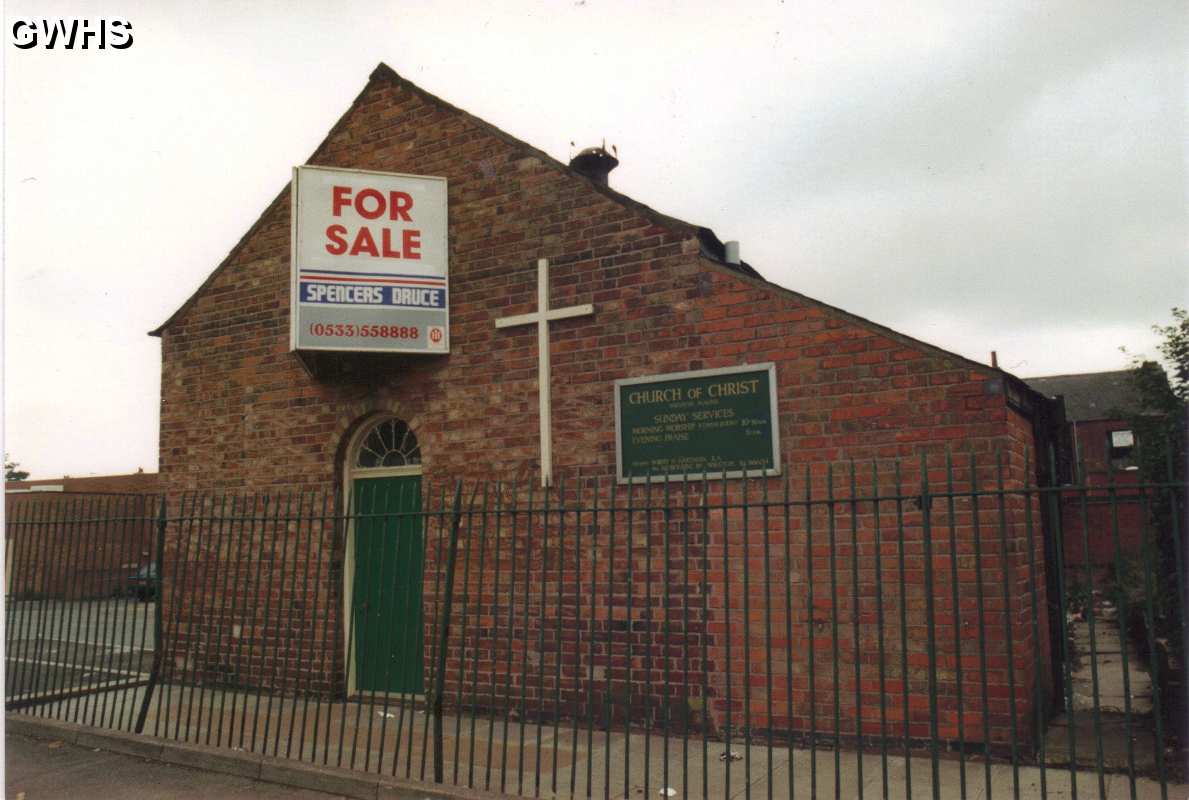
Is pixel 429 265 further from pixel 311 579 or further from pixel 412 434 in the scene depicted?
pixel 311 579

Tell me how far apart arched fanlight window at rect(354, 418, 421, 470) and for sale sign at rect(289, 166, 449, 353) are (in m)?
1.07

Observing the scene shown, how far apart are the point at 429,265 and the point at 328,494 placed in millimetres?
2432

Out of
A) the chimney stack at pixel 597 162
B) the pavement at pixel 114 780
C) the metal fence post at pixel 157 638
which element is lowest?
the pavement at pixel 114 780

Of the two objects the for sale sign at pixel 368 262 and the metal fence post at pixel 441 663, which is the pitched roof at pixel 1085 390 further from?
the metal fence post at pixel 441 663

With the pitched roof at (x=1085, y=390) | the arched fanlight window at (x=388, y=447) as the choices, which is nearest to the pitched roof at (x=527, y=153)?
the arched fanlight window at (x=388, y=447)

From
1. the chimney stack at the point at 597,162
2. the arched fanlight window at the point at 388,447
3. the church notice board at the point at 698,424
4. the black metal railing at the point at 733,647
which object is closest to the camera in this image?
the black metal railing at the point at 733,647

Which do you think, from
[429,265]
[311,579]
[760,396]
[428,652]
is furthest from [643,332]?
[311,579]

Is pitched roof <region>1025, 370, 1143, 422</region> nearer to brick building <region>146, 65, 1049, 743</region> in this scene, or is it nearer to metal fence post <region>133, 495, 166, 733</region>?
brick building <region>146, 65, 1049, 743</region>

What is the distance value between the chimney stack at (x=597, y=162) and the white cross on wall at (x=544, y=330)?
2.26 metres

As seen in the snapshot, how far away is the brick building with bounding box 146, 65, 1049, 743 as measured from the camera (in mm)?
6160

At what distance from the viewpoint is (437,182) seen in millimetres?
8602

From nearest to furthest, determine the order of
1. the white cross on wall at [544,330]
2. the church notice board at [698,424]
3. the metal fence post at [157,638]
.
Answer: the church notice board at [698,424] → the metal fence post at [157,638] → the white cross on wall at [544,330]

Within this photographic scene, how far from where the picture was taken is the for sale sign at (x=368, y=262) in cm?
803

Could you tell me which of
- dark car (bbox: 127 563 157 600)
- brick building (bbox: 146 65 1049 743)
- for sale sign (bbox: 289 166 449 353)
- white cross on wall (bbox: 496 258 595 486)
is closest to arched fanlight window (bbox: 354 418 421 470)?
brick building (bbox: 146 65 1049 743)
